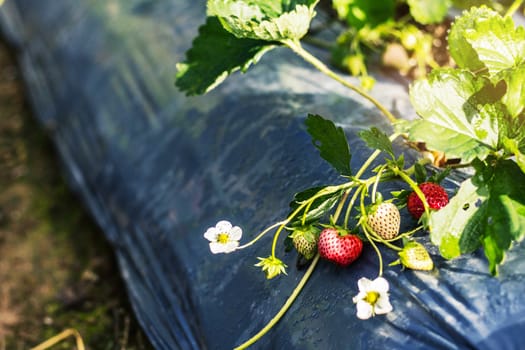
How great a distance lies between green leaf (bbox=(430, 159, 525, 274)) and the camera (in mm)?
829

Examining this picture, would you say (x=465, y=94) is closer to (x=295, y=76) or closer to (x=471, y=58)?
(x=471, y=58)

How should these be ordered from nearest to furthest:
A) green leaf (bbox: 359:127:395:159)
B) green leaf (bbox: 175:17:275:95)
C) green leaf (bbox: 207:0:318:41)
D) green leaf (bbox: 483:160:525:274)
Result: green leaf (bbox: 483:160:525:274), green leaf (bbox: 359:127:395:159), green leaf (bbox: 207:0:318:41), green leaf (bbox: 175:17:275:95)

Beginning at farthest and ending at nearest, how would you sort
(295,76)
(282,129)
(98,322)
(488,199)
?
(98,322), (295,76), (282,129), (488,199)

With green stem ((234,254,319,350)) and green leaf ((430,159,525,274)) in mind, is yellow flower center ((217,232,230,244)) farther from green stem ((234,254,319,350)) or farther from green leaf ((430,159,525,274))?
green leaf ((430,159,525,274))

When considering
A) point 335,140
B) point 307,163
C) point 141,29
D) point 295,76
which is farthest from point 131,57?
point 335,140

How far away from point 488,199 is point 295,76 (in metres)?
0.74

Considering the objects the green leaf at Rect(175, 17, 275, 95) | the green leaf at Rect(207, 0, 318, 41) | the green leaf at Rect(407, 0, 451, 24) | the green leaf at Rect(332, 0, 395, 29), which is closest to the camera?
the green leaf at Rect(207, 0, 318, 41)

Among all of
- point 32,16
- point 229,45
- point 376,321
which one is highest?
point 32,16

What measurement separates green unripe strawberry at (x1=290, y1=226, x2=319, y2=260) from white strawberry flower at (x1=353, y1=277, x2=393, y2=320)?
13 cm

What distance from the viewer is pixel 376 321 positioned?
909 millimetres

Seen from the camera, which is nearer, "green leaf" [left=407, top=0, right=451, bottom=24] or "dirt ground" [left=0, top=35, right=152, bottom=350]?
"green leaf" [left=407, top=0, right=451, bottom=24]

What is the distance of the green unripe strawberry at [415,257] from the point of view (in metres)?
0.90

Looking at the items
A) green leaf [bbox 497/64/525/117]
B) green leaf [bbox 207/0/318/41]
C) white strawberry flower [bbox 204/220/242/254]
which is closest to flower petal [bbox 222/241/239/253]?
white strawberry flower [bbox 204/220/242/254]

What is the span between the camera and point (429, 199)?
3.08 ft
